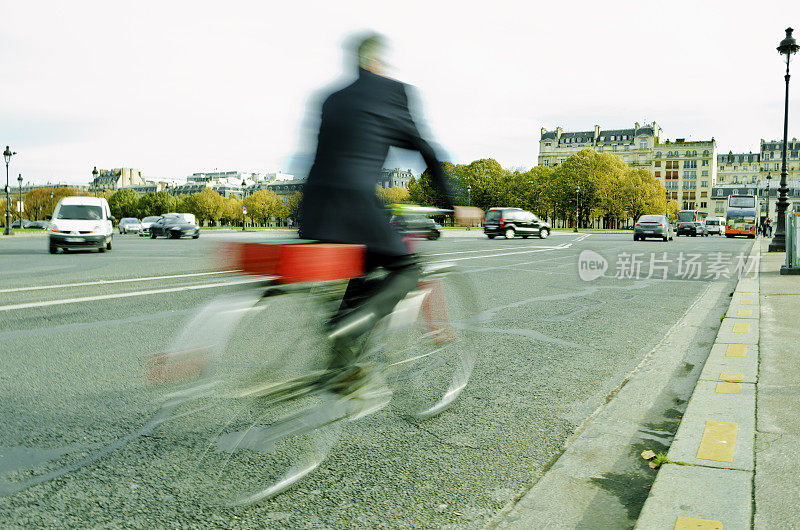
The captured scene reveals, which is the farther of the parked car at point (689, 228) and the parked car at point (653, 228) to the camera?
the parked car at point (689, 228)

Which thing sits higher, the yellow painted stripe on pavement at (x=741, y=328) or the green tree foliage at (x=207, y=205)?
the green tree foliage at (x=207, y=205)

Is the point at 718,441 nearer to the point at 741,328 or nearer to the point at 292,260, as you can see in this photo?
the point at 292,260

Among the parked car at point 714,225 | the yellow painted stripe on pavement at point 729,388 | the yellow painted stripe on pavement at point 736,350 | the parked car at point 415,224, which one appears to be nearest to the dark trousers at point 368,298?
the parked car at point 415,224

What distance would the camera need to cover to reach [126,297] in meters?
8.40

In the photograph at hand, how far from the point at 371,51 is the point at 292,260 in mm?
1053

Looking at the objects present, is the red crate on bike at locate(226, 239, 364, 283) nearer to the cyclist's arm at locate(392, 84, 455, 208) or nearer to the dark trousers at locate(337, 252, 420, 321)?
the dark trousers at locate(337, 252, 420, 321)

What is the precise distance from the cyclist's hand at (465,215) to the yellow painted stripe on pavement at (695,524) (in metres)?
1.72

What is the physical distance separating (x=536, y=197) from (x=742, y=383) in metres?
85.6

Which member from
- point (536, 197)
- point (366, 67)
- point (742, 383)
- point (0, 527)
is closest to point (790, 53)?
point (742, 383)

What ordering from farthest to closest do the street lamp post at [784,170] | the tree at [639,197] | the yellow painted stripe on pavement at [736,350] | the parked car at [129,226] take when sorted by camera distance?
the tree at [639,197] < the parked car at [129,226] < the street lamp post at [784,170] < the yellow painted stripe on pavement at [736,350]

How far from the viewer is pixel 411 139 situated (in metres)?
3.06

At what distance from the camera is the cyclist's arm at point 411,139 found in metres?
3.00

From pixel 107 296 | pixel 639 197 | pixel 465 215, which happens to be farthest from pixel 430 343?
pixel 639 197

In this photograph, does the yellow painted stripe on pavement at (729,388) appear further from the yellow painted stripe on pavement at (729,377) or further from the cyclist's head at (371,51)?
the cyclist's head at (371,51)
